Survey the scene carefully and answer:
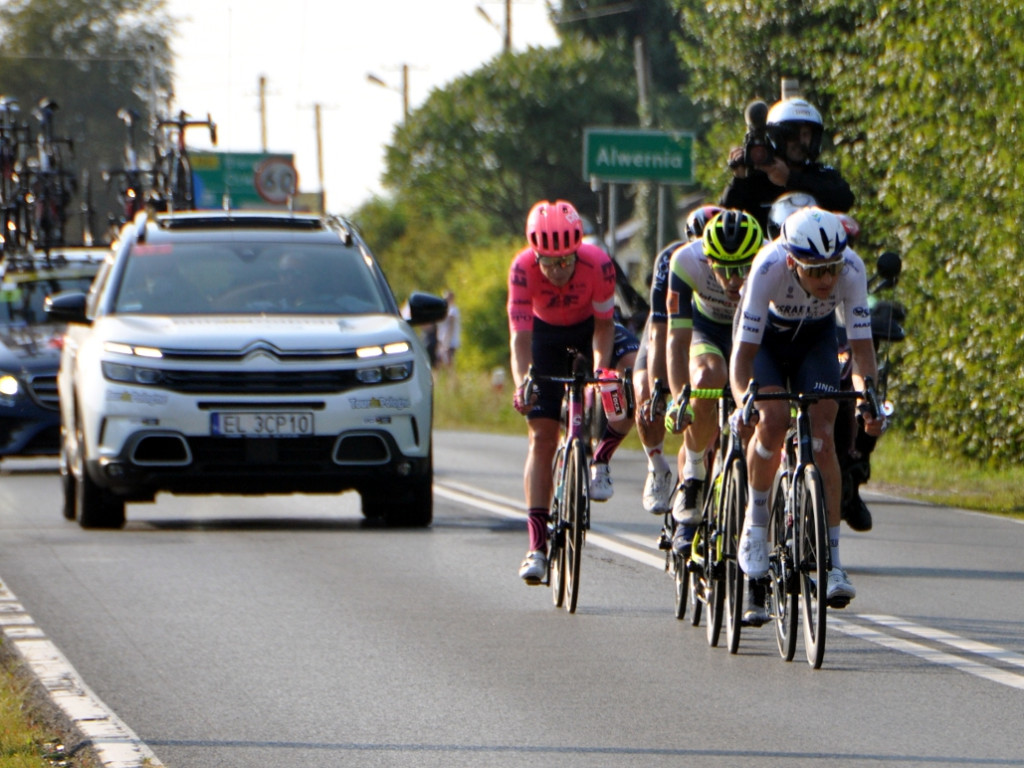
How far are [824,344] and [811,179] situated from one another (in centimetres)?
259

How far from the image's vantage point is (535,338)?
32.4ft

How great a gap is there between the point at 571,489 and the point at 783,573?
172 centimetres

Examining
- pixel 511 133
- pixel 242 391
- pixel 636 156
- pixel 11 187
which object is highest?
pixel 511 133

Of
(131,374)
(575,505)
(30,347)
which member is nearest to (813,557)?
(575,505)

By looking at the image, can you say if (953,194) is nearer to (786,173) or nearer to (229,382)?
(786,173)

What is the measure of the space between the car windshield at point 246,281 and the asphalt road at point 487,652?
1370 mm

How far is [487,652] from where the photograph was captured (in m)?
8.45

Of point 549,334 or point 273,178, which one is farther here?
point 273,178

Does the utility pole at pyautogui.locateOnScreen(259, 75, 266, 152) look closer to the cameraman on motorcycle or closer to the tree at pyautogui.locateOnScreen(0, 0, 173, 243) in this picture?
the tree at pyautogui.locateOnScreen(0, 0, 173, 243)

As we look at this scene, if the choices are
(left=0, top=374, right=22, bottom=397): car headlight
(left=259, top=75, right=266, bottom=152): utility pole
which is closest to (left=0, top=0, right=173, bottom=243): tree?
(left=259, top=75, right=266, bottom=152): utility pole

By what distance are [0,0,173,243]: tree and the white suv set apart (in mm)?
59394

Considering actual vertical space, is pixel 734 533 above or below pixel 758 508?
below

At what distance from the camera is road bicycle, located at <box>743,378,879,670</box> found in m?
7.70

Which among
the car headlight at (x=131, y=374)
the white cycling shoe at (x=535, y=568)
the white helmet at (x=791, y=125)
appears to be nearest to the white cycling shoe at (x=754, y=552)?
the white cycling shoe at (x=535, y=568)
